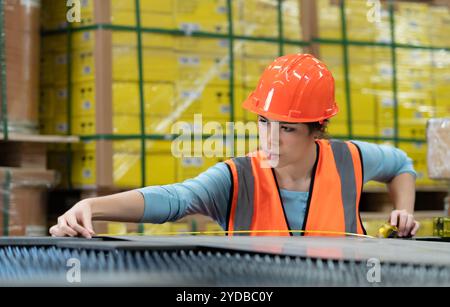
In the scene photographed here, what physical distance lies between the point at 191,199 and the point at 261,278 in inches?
47.0

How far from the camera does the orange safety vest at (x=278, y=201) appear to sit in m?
2.44

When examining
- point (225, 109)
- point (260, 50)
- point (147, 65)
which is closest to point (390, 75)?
point (260, 50)

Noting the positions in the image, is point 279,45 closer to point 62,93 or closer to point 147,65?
point 147,65

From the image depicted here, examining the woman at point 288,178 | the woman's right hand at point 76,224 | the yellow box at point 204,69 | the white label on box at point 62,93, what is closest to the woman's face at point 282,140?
the woman at point 288,178

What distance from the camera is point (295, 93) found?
242 centimetres

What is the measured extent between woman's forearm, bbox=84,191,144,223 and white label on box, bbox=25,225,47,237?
1777mm

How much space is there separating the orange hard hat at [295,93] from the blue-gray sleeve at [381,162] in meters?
0.24

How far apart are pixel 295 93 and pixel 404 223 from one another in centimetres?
51

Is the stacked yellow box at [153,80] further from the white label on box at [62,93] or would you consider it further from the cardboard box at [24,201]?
the cardboard box at [24,201]

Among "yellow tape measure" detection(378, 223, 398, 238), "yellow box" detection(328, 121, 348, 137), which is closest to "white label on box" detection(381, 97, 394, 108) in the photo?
"yellow box" detection(328, 121, 348, 137)

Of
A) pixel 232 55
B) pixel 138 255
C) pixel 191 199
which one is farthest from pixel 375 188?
pixel 138 255

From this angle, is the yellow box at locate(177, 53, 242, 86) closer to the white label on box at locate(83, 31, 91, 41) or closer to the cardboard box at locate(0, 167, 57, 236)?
the white label on box at locate(83, 31, 91, 41)

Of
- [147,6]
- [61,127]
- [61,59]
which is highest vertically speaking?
[147,6]

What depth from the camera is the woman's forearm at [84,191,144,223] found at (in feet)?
6.27
